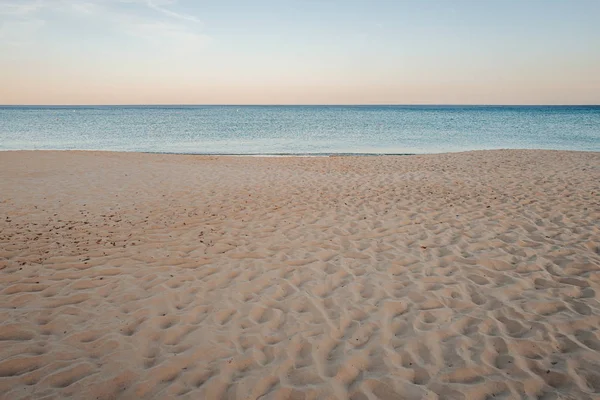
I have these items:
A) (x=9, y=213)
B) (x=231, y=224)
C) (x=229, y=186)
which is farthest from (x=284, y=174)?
(x=9, y=213)

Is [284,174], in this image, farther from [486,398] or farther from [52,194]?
[486,398]

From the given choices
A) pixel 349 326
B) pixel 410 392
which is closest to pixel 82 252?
pixel 349 326

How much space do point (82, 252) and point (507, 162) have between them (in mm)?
13877

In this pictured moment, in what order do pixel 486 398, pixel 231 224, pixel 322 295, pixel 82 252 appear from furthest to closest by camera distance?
pixel 231 224, pixel 82 252, pixel 322 295, pixel 486 398

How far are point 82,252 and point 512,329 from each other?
5.69 m

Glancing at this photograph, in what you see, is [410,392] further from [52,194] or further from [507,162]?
[507,162]

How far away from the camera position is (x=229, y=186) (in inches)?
414

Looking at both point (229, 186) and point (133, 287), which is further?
point (229, 186)

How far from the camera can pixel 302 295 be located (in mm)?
4500

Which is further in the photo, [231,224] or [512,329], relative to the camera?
[231,224]

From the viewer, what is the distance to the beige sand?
3164 mm

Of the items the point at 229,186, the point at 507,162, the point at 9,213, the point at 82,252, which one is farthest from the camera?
the point at 507,162

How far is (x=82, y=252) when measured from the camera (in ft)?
18.9

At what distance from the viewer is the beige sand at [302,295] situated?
125 inches
